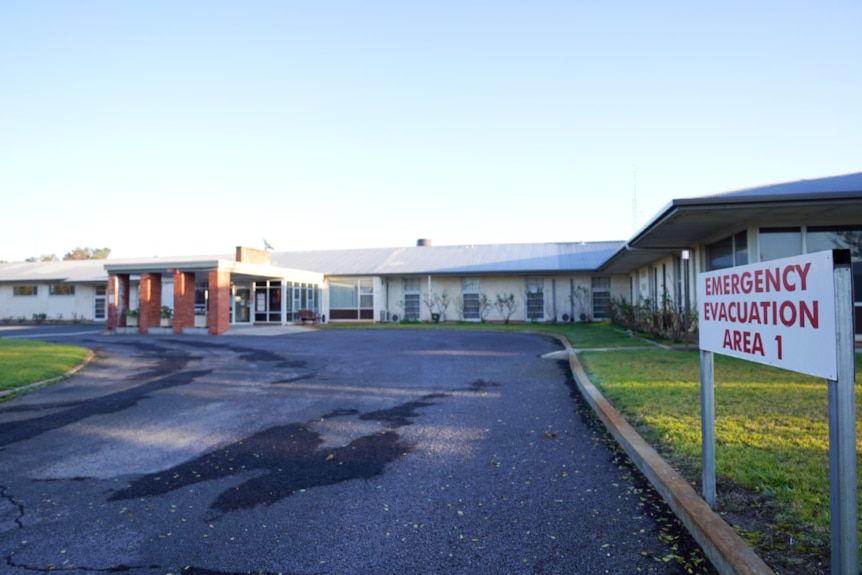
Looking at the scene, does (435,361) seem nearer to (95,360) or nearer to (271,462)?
(271,462)

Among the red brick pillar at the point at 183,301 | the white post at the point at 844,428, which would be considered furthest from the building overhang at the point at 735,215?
the red brick pillar at the point at 183,301

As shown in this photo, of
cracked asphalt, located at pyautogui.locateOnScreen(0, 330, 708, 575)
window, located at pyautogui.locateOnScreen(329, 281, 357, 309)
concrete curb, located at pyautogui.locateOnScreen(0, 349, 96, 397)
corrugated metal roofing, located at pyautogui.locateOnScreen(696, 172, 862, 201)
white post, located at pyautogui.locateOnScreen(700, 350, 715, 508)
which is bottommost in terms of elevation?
cracked asphalt, located at pyautogui.locateOnScreen(0, 330, 708, 575)

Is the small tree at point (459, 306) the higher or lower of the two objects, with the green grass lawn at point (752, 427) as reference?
higher

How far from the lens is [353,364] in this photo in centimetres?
1217

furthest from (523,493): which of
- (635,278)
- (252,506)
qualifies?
(635,278)

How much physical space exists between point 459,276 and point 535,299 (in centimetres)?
448

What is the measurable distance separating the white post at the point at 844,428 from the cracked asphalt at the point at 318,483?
2.94 ft

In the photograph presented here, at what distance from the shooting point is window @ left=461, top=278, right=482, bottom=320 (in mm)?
30797

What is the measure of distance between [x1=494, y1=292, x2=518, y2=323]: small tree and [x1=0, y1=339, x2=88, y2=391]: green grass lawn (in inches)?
796

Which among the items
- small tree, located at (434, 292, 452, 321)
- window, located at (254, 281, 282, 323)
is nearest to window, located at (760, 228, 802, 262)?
small tree, located at (434, 292, 452, 321)

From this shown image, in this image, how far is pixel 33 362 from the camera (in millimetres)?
11758

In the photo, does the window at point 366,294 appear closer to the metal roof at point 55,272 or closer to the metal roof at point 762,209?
the metal roof at point 55,272

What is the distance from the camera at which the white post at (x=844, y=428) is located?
7.58 feet

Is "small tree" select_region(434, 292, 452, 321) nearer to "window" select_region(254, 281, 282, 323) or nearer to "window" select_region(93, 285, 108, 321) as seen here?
"window" select_region(254, 281, 282, 323)
